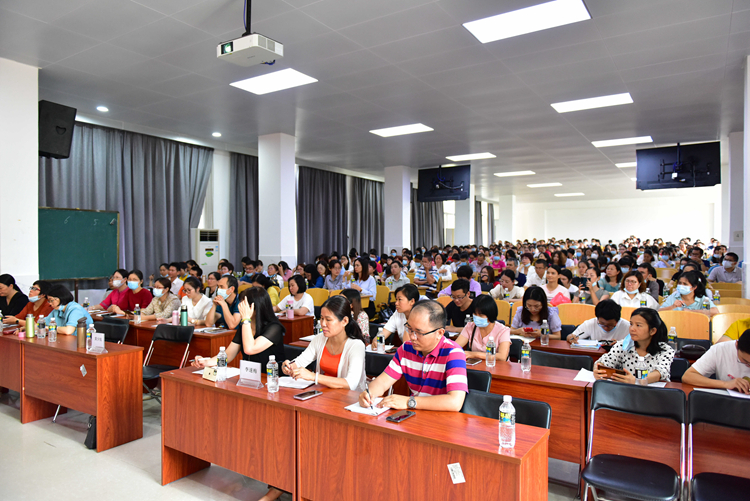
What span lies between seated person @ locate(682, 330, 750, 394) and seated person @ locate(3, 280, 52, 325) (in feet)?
18.8

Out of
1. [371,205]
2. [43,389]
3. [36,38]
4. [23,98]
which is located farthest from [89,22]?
[371,205]

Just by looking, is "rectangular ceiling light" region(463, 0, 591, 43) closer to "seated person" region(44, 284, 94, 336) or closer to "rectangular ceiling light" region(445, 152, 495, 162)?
"seated person" region(44, 284, 94, 336)

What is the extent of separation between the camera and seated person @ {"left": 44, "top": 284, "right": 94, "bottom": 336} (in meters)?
4.69

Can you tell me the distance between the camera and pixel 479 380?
9.65ft

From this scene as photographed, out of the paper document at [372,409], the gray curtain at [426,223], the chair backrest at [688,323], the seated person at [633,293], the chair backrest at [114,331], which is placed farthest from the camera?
the gray curtain at [426,223]

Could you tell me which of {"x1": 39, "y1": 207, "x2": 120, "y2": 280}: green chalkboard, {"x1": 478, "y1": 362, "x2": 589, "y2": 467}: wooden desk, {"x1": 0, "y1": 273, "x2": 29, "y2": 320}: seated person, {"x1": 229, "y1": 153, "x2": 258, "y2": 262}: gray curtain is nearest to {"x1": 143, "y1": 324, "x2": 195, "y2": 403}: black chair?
{"x1": 0, "y1": 273, "x2": 29, "y2": 320}: seated person

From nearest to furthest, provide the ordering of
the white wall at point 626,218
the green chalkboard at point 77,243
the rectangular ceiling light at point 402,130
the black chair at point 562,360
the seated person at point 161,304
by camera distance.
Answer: the black chair at point 562,360, the seated person at point 161,304, the green chalkboard at point 77,243, the rectangular ceiling light at point 402,130, the white wall at point 626,218

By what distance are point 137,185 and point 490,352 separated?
8.30 metres

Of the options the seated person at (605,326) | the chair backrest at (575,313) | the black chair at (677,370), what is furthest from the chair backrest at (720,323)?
the black chair at (677,370)

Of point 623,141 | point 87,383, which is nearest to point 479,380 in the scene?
point 87,383

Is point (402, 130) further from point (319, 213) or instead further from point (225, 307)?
point (225, 307)

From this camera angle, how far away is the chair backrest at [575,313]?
5.28m

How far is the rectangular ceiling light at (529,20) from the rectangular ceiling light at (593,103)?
9.35ft

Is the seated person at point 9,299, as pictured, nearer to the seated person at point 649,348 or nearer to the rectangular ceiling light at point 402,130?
the seated person at point 649,348
